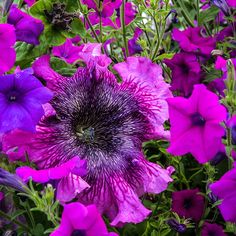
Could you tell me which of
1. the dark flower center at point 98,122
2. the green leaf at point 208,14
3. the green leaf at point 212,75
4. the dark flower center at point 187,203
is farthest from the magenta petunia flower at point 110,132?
the green leaf at point 208,14

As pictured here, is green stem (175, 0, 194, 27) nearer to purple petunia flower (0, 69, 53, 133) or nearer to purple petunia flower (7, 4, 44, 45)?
purple petunia flower (7, 4, 44, 45)

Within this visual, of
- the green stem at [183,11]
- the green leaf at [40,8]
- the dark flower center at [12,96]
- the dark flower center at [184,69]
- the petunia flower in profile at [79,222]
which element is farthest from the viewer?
the green stem at [183,11]

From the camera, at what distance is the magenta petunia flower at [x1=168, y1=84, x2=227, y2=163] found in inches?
23.4

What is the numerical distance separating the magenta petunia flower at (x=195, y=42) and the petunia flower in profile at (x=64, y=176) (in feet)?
1.33

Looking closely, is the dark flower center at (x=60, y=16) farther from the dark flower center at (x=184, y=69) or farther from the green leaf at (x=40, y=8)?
the dark flower center at (x=184, y=69)

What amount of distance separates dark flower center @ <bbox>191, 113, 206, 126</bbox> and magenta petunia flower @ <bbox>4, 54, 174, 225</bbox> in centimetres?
7

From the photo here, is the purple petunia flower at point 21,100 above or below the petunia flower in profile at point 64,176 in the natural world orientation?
above

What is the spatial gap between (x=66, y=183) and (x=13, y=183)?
6 cm

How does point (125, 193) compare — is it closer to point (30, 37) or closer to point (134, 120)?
point (134, 120)

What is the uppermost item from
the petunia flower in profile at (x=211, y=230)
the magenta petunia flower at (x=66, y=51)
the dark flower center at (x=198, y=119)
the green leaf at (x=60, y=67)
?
the dark flower center at (x=198, y=119)

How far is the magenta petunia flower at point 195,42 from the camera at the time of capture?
93cm

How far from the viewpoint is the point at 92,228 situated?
52cm

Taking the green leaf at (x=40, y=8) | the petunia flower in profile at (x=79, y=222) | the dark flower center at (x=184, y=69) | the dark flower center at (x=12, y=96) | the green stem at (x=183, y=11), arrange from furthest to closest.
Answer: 1. the green stem at (x=183, y=11)
2. the dark flower center at (x=184, y=69)
3. the green leaf at (x=40, y=8)
4. the dark flower center at (x=12, y=96)
5. the petunia flower in profile at (x=79, y=222)

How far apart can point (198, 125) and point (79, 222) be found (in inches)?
7.4
